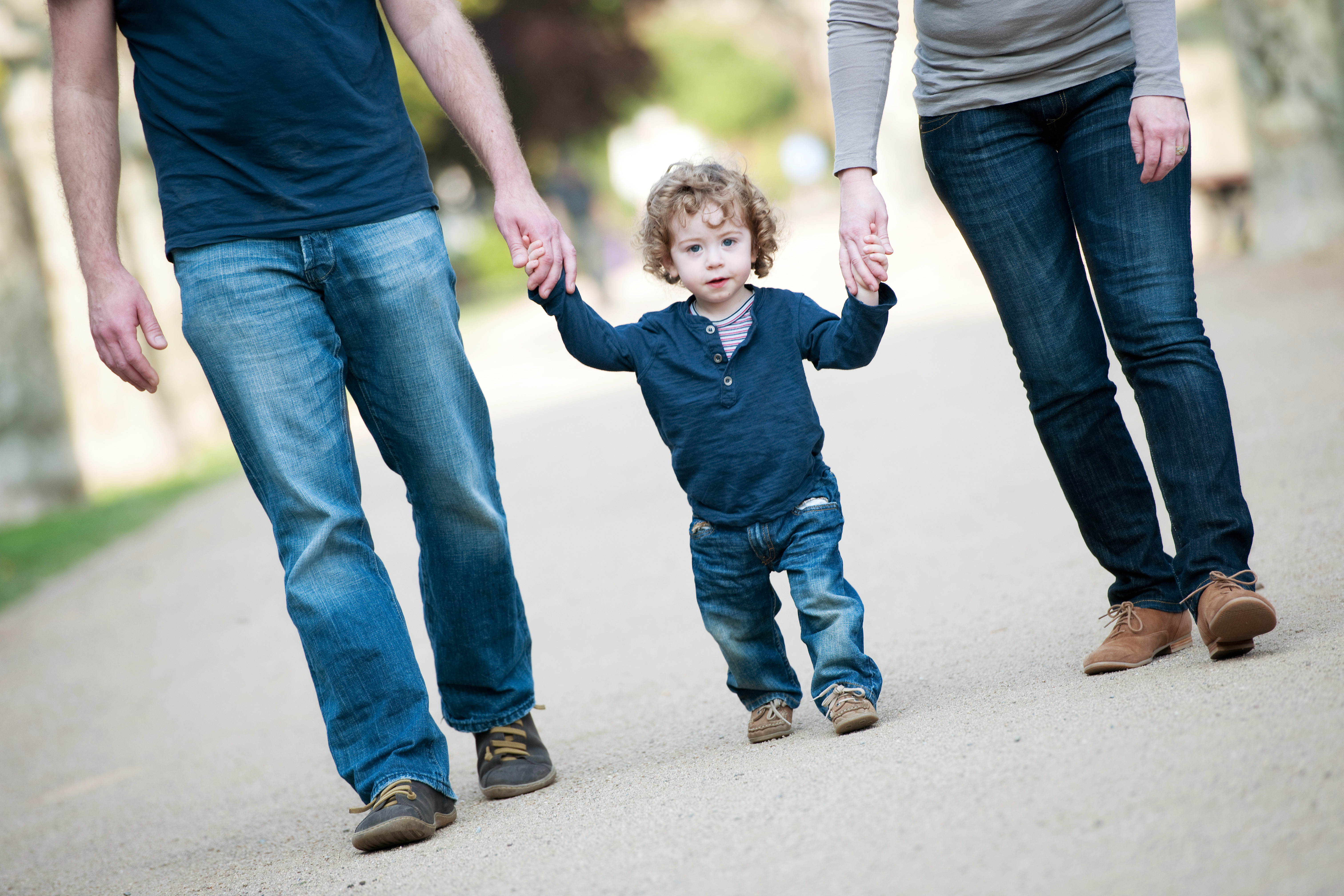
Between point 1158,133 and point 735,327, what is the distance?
0.95 m

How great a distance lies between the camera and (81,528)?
9703 millimetres

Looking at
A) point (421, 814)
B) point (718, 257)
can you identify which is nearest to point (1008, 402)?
point (718, 257)

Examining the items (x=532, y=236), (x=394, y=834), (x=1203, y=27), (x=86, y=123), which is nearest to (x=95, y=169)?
(x=86, y=123)

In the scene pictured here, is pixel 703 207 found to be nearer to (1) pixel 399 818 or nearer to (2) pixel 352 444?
(2) pixel 352 444

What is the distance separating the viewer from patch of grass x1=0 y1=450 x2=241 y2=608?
8.30m

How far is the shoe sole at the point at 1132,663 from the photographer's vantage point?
9.25ft

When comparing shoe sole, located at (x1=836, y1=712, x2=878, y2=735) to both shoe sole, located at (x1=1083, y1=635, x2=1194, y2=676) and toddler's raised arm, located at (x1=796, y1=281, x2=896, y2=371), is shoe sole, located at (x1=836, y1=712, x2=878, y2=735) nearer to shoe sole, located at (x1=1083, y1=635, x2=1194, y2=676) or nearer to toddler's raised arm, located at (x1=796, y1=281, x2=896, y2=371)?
shoe sole, located at (x1=1083, y1=635, x2=1194, y2=676)

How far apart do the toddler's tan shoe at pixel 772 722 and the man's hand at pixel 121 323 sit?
1455 mm

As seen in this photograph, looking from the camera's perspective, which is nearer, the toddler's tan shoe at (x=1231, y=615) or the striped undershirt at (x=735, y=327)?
the toddler's tan shoe at (x=1231, y=615)

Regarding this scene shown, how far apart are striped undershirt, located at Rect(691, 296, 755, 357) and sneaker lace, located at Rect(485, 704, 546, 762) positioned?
911 millimetres

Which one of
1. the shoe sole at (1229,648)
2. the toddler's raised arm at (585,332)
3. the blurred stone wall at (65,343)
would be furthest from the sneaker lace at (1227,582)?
the blurred stone wall at (65,343)

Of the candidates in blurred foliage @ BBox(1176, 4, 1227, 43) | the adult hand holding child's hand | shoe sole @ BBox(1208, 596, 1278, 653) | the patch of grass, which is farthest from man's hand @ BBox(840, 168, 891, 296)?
blurred foliage @ BBox(1176, 4, 1227, 43)

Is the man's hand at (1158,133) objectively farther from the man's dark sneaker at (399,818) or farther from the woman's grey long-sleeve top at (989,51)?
the man's dark sneaker at (399,818)

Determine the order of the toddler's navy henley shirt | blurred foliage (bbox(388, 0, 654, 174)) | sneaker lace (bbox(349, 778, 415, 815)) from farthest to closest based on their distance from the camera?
blurred foliage (bbox(388, 0, 654, 174))
the toddler's navy henley shirt
sneaker lace (bbox(349, 778, 415, 815))
